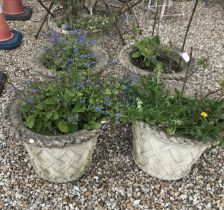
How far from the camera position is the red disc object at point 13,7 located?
4578 millimetres

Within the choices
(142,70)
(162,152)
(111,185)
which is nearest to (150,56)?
(142,70)

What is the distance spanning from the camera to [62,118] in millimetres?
2170

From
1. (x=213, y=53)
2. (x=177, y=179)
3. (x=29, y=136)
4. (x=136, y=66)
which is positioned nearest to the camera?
(x=29, y=136)

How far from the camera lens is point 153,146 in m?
2.32

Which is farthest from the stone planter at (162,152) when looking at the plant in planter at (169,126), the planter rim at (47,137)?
the planter rim at (47,137)

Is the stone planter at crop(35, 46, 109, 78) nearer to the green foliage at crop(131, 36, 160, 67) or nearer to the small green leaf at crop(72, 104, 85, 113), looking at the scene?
the green foliage at crop(131, 36, 160, 67)

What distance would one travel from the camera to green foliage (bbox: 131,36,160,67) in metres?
2.80

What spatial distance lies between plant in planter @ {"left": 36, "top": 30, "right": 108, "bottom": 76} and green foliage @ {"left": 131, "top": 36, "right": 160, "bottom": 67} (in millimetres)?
350

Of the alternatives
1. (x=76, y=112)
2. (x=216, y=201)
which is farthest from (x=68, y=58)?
(x=216, y=201)

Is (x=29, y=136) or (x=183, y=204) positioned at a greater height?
(x=29, y=136)

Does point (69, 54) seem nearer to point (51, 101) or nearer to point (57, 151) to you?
point (51, 101)

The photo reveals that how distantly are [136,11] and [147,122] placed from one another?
11.7 ft

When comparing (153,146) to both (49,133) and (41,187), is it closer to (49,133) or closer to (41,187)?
(49,133)

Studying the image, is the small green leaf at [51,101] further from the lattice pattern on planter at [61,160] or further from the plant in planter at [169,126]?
the plant in planter at [169,126]
